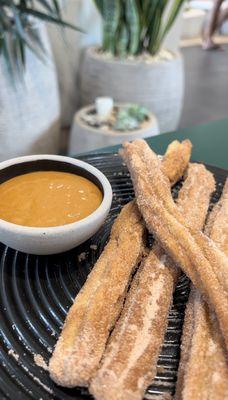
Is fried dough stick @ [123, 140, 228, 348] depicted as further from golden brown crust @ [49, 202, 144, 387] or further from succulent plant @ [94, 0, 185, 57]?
succulent plant @ [94, 0, 185, 57]

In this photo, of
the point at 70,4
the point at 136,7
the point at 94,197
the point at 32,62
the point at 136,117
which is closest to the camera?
the point at 94,197

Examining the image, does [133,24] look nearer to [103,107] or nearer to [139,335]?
[103,107]

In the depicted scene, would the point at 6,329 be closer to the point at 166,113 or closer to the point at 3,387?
the point at 3,387

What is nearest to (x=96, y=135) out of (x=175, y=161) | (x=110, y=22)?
(x=110, y=22)

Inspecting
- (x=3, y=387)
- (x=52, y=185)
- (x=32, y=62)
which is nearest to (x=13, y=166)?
(x=52, y=185)

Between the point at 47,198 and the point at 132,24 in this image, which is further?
the point at 132,24

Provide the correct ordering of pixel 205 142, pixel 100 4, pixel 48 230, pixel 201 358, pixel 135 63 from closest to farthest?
pixel 201 358
pixel 48 230
pixel 205 142
pixel 100 4
pixel 135 63
